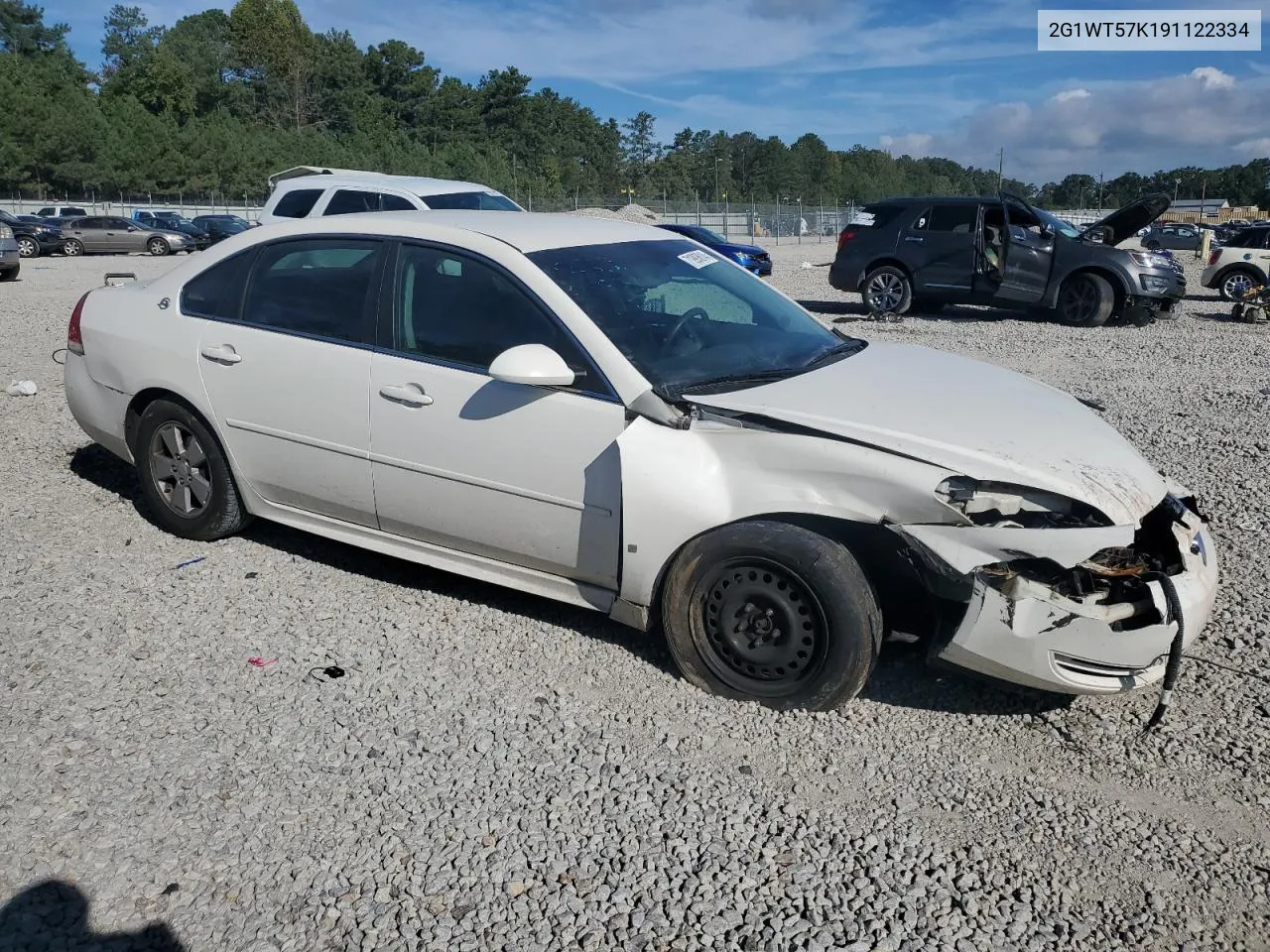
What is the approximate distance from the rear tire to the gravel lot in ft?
35.0

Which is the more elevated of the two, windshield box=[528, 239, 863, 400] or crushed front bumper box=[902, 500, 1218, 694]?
windshield box=[528, 239, 863, 400]

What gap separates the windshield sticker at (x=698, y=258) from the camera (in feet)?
15.1

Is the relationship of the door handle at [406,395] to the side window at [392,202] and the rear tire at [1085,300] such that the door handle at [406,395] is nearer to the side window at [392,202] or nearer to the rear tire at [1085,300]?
the side window at [392,202]

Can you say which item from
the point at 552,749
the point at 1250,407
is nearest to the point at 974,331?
the point at 1250,407

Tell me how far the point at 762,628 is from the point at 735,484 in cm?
49

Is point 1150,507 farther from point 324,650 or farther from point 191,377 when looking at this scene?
point 191,377

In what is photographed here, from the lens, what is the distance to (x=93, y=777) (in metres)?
3.16

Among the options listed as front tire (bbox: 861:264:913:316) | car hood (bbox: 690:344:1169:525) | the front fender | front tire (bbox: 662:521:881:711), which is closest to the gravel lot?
front tire (bbox: 662:521:881:711)

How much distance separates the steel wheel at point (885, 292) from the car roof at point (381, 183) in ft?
19.4

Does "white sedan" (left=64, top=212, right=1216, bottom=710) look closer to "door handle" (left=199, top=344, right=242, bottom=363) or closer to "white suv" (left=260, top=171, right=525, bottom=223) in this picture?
"door handle" (left=199, top=344, right=242, bottom=363)

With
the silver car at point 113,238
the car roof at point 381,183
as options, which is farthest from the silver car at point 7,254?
the silver car at point 113,238

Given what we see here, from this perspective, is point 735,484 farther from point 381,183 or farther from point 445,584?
point 381,183

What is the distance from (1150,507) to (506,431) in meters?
2.21

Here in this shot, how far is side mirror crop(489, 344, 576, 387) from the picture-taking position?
11.9 ft
